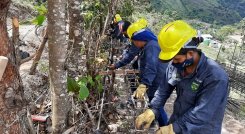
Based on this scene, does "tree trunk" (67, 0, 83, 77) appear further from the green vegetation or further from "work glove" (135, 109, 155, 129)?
"work glove" (135, 109, 155, 129)

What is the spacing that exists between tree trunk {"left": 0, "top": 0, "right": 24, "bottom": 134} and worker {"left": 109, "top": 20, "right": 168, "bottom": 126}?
201 cm

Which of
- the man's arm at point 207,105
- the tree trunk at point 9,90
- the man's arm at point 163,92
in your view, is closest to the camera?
the tree trunk at point 9,90

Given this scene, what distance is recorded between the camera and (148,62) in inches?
168

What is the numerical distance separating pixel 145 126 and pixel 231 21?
10127 cm

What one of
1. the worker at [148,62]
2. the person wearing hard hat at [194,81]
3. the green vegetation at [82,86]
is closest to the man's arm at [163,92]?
the person wearing hard hat at [194,81]

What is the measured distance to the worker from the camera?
4.24 m

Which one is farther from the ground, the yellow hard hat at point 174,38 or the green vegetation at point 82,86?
the yellow hard hat at point 174,38

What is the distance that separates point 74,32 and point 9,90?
67.4 inches

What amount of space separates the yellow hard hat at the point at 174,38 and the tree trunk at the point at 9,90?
3.99ft

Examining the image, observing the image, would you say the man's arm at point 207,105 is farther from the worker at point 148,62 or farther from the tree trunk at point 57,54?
the worker at point 148,62

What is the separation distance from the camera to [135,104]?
4160 millimetres

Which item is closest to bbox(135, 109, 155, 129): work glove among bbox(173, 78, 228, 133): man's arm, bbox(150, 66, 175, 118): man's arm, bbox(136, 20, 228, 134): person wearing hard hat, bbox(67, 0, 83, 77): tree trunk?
bbox(150, 66, 175, 118): man's arm

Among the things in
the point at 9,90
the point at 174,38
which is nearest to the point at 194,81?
the point at 174,38

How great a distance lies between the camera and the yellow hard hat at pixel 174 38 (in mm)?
2566
